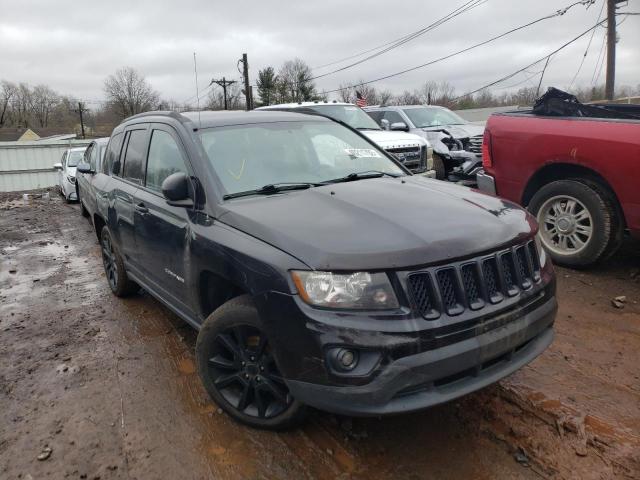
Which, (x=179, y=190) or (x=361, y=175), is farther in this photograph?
(x=361, y=175)

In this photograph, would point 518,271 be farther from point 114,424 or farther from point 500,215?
point 114,424

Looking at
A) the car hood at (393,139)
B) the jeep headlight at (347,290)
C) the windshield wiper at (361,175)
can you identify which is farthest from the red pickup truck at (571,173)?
the jeep headlight at (347,290)

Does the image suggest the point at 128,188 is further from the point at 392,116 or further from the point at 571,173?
the point at 392,116

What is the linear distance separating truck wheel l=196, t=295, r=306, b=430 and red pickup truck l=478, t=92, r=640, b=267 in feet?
12.3

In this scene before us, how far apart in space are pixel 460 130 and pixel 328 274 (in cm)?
996

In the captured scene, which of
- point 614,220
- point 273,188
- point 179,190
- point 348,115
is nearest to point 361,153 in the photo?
point 273,188

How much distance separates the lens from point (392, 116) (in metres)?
12.1

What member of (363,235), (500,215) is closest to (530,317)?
(500,215)

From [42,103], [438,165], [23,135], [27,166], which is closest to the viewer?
[438,165]

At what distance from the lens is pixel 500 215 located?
2.82 metres

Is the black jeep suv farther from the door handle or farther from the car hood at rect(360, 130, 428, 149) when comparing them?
the car hood at rect(360, 130, 428, 149)

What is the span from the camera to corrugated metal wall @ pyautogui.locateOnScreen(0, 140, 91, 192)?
2412 cm

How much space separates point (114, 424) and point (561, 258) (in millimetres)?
4475

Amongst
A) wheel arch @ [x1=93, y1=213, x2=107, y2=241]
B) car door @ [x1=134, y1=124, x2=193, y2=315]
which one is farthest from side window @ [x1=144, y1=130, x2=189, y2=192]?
wheel arch @ [x1=93, y1=213, x2=107, y2=241]
